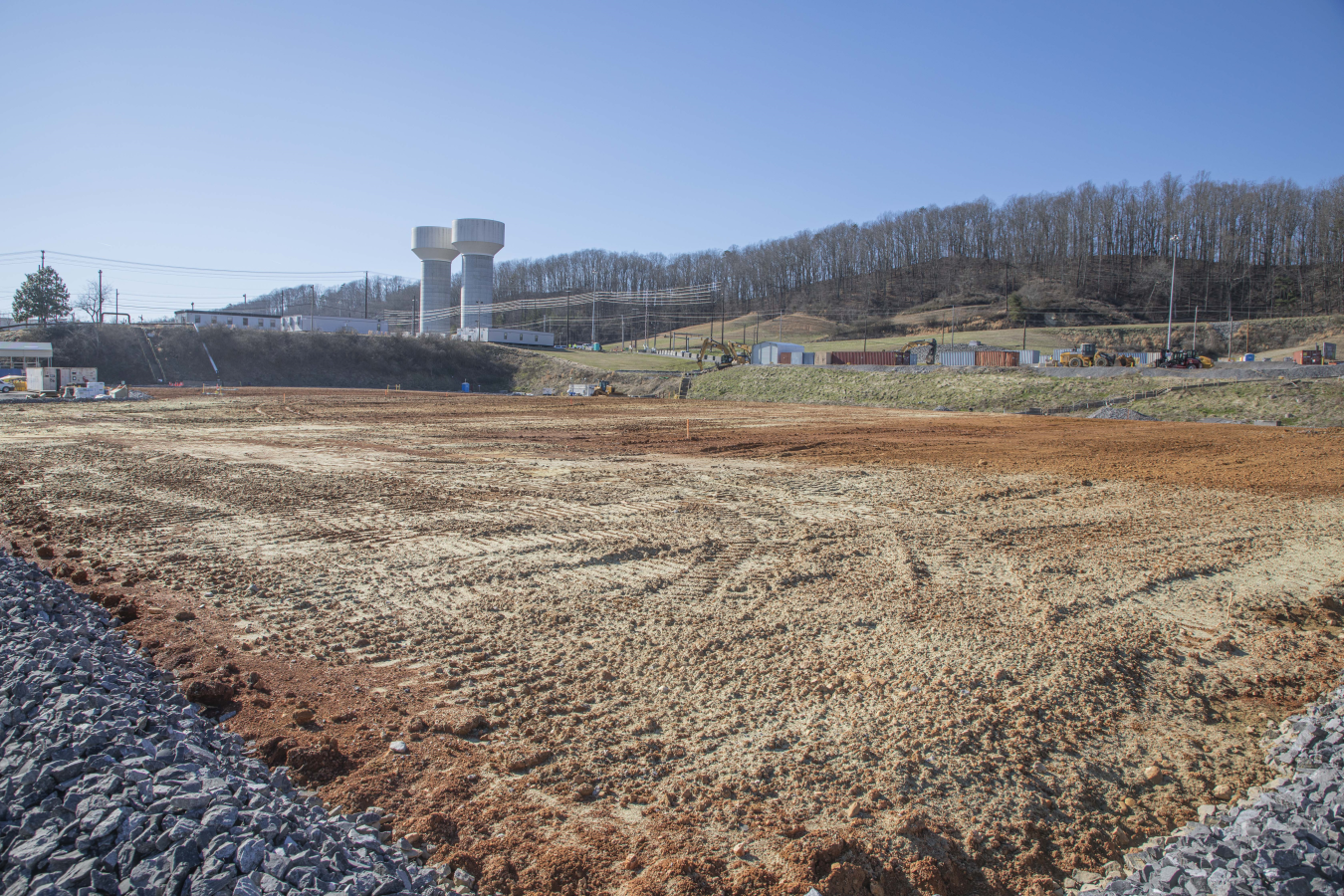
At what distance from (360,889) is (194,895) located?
1.94 feet

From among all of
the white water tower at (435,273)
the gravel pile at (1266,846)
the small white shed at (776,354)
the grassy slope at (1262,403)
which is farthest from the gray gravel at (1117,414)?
the white water tower at (435,273)

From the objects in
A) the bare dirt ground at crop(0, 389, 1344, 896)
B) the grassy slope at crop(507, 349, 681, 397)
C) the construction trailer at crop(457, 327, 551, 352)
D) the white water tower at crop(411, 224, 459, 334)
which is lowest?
the bare dirt ground at crop(0, 389, 1344, 896)

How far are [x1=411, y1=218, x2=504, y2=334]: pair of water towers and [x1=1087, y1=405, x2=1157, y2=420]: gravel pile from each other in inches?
2955

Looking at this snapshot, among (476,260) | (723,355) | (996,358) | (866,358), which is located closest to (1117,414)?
(996,358)

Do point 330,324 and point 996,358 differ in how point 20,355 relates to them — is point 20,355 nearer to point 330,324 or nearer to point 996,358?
point 330,324

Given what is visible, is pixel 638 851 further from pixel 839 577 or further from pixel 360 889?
pixel 839 577

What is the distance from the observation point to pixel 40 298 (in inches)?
2985

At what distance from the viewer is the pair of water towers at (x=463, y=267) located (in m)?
92.3

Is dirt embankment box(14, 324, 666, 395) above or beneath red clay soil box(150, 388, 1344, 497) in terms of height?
above

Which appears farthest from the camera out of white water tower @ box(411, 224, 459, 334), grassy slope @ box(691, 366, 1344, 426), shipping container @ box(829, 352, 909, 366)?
white water tower @ box(411, 224, 459, 334)

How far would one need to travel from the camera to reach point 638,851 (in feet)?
11.3

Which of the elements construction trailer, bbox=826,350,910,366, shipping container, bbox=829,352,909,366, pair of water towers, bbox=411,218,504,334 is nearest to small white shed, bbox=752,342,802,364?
construction trailer, bbox=826,350,910,366

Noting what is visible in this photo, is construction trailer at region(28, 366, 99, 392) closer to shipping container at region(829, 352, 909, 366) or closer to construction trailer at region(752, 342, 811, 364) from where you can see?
construction trailer at region(752, 342, 811, 364)

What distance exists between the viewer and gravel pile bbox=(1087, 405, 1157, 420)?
30.1m
